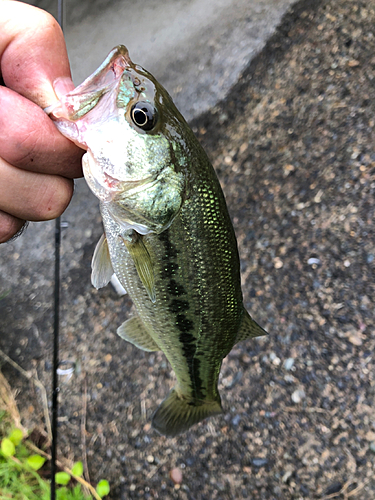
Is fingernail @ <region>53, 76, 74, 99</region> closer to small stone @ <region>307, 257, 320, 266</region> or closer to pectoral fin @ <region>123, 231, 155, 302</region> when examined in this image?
pectoral fin @ <region>123, 231, 155, 302</region>

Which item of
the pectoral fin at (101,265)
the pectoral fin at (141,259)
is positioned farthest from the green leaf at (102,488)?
the pectoral fin at (141,259)

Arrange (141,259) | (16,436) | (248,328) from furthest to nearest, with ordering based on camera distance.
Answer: (16,436) → (248,328) → (141,259)

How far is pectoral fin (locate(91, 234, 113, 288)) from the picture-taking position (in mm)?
1420

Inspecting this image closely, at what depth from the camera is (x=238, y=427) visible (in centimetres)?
251

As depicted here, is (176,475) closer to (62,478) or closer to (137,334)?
(62,478)

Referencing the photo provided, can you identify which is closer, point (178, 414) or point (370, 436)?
point (178, 414)

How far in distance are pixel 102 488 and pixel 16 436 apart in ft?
2.28

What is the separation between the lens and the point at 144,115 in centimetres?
117

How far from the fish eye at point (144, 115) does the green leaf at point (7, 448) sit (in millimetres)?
2320

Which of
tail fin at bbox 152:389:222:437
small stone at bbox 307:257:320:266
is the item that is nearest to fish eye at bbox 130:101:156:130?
tail fin at bbox 152:389:222:437

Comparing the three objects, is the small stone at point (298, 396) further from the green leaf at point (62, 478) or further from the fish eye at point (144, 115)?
the fish eye at point (144, 115)

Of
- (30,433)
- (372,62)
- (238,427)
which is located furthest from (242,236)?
(30,433)

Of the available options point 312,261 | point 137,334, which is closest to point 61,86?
point 137,334

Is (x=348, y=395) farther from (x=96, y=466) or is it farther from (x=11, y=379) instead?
(x=11, y=379)
